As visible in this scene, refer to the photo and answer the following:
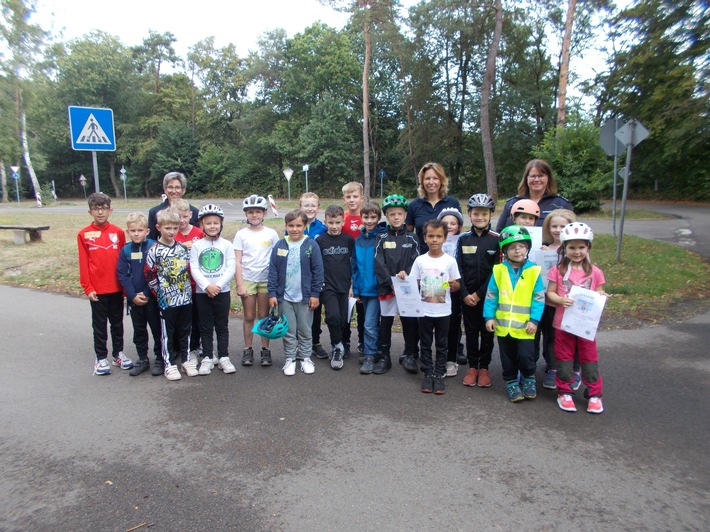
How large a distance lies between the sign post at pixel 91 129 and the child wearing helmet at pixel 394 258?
472 cm

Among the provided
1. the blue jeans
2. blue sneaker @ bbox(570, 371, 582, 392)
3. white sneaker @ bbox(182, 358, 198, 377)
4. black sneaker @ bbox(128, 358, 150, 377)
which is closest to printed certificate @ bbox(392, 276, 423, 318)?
the blue jeans

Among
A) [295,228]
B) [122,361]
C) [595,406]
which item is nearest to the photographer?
[595,406]

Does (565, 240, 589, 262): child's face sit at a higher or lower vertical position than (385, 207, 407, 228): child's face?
lower

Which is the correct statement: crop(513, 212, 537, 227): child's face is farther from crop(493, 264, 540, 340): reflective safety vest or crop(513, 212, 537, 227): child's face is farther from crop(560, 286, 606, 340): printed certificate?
crop(560, 286, 606, 340): printed certificate

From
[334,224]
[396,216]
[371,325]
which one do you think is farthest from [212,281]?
[396,216]

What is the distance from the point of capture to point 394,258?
193 inches

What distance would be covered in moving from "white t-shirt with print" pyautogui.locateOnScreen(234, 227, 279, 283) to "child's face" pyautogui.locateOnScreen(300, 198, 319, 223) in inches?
19.1

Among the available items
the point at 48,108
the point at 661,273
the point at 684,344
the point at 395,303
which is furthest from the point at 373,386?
the point at 48,108

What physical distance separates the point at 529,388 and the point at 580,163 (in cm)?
1870

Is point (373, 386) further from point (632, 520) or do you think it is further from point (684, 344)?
point (684, 344)

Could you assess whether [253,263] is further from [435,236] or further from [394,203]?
[435,236]

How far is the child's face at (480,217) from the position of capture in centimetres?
464

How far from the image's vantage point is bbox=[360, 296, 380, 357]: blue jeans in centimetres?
516

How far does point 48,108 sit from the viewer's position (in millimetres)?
50625
